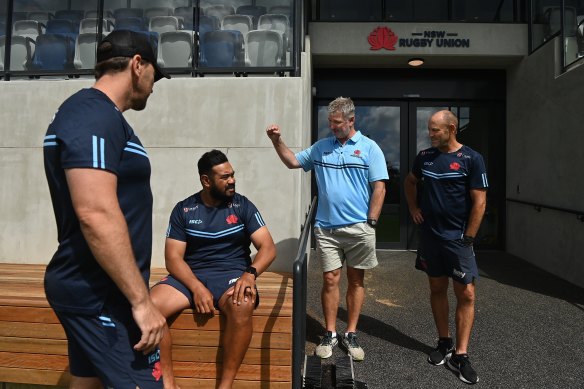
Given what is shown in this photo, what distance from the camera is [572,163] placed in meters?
5.14

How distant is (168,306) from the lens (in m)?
2.38

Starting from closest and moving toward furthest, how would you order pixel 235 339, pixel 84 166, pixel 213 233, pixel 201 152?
1. pixel 84 166
2. pixel 235 339
3. pixel 213 233
4. pixel 201 152

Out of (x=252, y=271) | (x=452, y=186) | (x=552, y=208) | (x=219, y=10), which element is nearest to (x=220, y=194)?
(x=252, y=271)

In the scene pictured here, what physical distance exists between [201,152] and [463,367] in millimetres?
2757

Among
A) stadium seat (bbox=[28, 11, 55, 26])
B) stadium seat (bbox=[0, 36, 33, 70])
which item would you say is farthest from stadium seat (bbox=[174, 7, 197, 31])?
stadium seat (bbox=[0, 36, 33, 70])

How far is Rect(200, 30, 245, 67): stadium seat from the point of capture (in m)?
4.44

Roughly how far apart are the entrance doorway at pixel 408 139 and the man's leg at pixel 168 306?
4.99m

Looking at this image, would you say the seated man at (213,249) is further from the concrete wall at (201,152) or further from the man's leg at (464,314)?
the man's leg at (464,314)

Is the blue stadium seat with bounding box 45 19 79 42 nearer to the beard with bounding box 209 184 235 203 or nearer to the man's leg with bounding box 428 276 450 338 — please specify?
the beard with bounding box 209 184 235 203

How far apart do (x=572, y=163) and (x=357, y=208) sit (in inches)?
139

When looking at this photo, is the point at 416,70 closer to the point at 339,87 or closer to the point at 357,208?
the point at 339,87

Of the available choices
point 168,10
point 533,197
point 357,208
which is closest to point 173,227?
point 357,208

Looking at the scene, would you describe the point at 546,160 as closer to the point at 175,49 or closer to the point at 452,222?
the point at 452,222

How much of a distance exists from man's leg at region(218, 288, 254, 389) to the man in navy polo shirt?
144 centimetres
